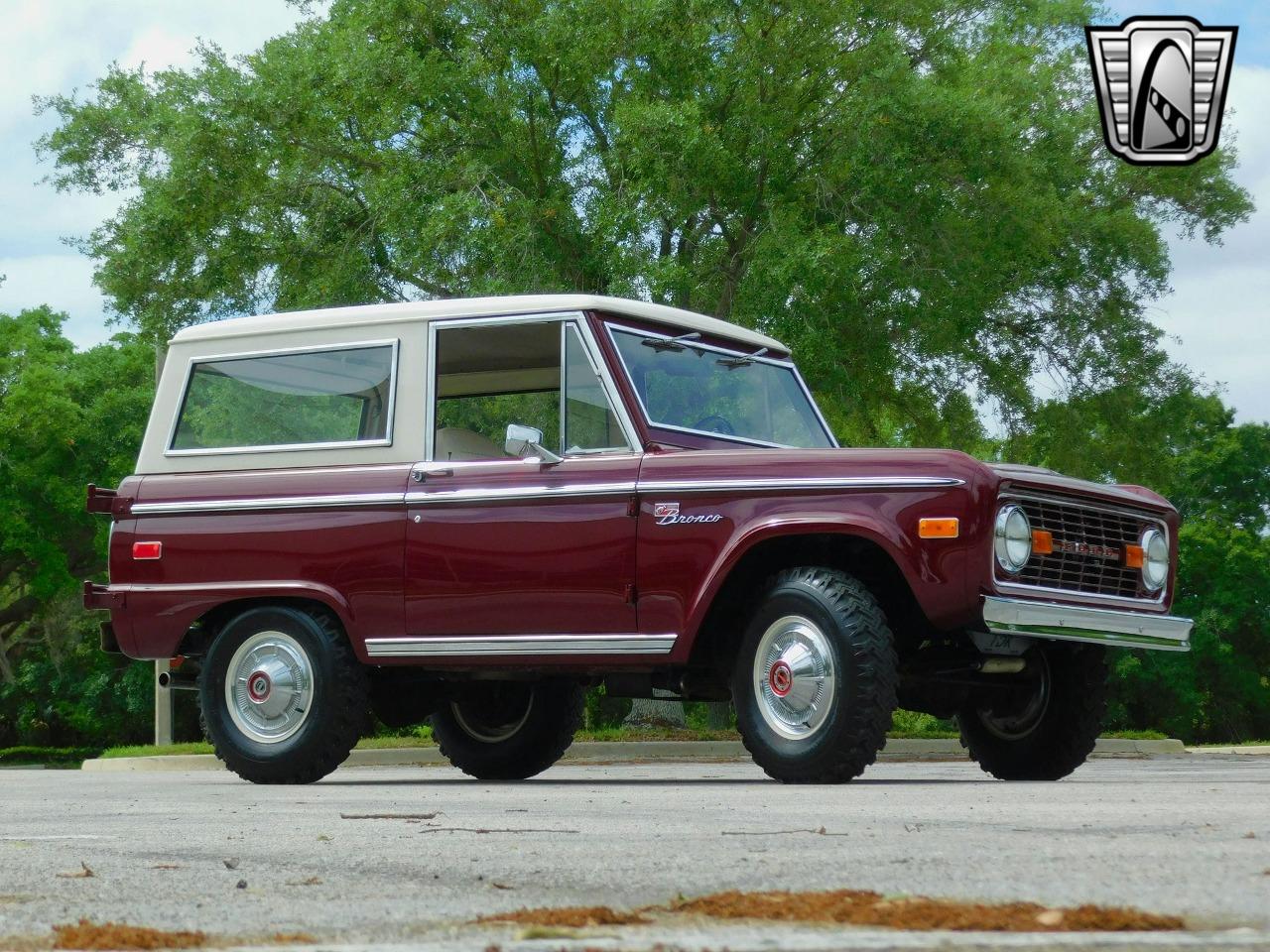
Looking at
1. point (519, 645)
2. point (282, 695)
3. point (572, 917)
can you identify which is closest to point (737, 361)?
point (519, 645)

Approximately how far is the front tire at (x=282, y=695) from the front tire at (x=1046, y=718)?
328 centimetres

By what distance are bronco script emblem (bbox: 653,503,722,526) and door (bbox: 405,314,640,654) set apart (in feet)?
0.45

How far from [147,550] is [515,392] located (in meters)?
2.22

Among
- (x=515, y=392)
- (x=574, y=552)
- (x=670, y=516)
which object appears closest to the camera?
(x=670, y=516)

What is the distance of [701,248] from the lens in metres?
22.9

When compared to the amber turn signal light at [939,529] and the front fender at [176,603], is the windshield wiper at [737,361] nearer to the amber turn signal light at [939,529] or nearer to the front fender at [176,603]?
the amber turn signal light at [939,529]

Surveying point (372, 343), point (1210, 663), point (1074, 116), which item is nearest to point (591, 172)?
point (1074, 116)

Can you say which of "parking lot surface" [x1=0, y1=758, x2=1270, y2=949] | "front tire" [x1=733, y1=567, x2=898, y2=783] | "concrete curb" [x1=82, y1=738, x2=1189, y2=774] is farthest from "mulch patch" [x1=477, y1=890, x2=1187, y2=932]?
"concrete curb" [x1=82, y1=738, x2=1189, y2=774]

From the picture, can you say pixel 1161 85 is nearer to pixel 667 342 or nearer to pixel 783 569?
pixel 667 342

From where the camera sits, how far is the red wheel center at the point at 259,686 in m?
10.1

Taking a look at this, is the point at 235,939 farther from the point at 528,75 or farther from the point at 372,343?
the point at 528,75

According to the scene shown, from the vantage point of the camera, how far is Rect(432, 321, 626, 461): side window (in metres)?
9.47

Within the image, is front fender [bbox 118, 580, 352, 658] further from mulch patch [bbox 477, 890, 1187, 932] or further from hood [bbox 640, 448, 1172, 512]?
mulch patch [bbox 477, 890, 1187, 932]

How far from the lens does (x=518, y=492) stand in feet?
30.7
